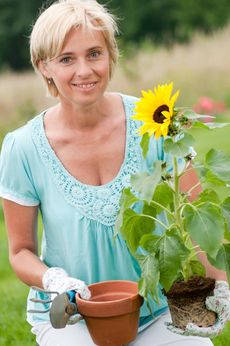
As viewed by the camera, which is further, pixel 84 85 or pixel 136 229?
pixel 84 85

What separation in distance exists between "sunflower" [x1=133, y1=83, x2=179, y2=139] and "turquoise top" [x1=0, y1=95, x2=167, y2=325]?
25.7 inches

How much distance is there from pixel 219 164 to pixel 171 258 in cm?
32

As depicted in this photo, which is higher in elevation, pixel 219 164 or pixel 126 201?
pixel 219 164

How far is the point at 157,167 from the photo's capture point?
102 inches

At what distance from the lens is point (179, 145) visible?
102 inches

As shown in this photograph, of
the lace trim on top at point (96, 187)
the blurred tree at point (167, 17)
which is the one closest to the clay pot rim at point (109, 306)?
the lace trim on top at point (96, 187)

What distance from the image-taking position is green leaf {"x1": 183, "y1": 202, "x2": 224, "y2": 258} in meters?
2.56

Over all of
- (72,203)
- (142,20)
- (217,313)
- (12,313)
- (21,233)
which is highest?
(72,203)

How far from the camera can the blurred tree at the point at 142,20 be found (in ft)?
98.4

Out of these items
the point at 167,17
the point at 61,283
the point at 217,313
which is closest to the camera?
the point at 217,313

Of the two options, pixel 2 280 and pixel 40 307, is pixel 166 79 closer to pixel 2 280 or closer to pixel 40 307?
pixel 2 280

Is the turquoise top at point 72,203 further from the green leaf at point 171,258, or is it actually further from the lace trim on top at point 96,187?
the green leaf at point 171,258

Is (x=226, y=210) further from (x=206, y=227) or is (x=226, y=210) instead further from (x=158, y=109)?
(x=158, y=109)

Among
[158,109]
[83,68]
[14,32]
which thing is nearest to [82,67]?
[83,68]
